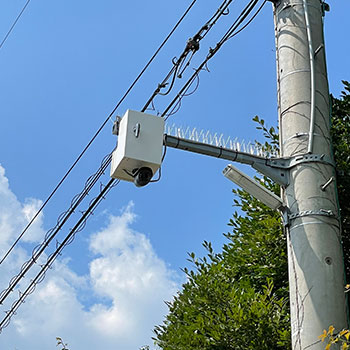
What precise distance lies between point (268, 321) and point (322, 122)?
3020 mm

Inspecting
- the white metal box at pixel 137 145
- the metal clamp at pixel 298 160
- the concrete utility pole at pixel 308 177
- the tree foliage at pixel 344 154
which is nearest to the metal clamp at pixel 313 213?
the concrete utility pole at pixel 308 177

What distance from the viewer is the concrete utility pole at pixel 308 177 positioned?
455 centimetres

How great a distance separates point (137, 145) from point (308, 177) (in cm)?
143

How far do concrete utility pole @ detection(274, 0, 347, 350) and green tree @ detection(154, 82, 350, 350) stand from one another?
1.82m

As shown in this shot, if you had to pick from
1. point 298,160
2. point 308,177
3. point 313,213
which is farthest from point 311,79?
point 313,213

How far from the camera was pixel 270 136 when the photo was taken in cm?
912

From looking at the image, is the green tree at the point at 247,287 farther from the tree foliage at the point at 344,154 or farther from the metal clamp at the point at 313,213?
the metal clamp at the point at 313,213

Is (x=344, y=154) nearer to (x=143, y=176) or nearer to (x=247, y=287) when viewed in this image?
(x=247, y=287)

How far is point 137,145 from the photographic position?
196 inches

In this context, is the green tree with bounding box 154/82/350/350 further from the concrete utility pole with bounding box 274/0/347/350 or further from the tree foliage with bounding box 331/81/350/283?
the concrete utility pole with bounding box 274/0/347/350

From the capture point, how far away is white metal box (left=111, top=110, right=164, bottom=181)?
493cm

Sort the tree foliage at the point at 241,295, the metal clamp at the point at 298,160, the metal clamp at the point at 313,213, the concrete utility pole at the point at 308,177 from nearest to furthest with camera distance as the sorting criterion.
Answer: the concrete utility pole at the point at 308,177 < the metal clamp at the point at 313,213 < the metal clamp at the point at 298,160 < the tree foliage at the point at 241,295

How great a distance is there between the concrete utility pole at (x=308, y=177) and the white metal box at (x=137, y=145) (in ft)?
3.74

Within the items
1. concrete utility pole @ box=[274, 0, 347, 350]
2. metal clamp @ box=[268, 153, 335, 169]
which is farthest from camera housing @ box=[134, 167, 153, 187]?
concrete utility pole @ box=[274, 0, 347, 350]
